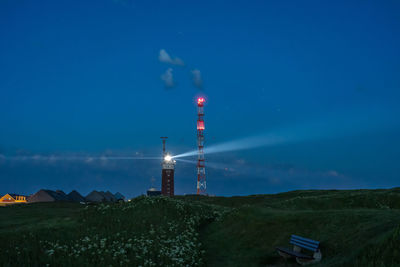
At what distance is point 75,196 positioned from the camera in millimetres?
80875

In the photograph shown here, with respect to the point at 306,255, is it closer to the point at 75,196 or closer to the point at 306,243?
the point at 306,243

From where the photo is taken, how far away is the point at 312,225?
2020cm

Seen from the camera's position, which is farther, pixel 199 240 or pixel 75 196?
pixel 75 196

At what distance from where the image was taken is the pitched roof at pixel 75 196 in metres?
79.0

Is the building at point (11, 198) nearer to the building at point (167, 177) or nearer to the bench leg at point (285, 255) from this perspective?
the building at point (167, 177)

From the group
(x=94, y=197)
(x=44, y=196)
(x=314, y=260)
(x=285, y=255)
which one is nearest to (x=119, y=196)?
(x=94, y=197)

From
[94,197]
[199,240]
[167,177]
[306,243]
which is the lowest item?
[199,240]

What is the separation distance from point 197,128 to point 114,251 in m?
70.9

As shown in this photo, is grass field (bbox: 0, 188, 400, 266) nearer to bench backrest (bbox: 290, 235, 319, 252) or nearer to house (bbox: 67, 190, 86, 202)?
bench backrest (bbox: 290, 235, 319, 252)

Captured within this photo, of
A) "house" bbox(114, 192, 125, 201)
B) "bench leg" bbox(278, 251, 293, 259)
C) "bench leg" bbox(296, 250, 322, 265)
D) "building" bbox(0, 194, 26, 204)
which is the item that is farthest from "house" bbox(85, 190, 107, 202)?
"bench leg" bbox(296, 250, 322, 265)

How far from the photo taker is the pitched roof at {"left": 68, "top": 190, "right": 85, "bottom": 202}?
79.0 metres

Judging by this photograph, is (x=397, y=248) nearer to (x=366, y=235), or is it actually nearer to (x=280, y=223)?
(x=366, y=235)

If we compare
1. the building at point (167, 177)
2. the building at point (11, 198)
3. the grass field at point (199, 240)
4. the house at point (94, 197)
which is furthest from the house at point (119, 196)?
the grass field at point (199, 240)

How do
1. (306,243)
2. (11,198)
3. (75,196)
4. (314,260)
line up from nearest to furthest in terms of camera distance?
(314,260) < (306,243) < (75,196) < (11,198)
